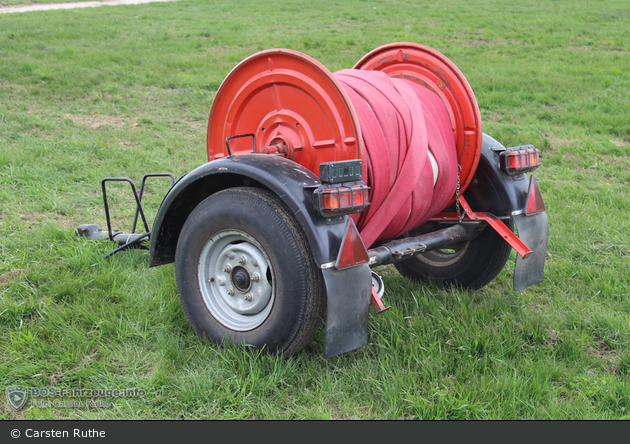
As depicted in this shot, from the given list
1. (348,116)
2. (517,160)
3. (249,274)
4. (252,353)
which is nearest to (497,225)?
(517,160)

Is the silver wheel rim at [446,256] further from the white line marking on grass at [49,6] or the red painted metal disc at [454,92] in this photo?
the white line marking on grass at [49,6]

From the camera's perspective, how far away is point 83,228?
173 inches

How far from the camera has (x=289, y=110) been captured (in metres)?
3.01

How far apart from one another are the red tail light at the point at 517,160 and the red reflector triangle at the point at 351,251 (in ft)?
4.68

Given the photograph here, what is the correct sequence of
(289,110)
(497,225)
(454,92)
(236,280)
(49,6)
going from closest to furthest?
(236,280) < (289,110) < (497,225) < (454,92) < (49,6)

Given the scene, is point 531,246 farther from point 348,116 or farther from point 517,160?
point 348,116

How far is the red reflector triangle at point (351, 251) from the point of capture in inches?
97.0

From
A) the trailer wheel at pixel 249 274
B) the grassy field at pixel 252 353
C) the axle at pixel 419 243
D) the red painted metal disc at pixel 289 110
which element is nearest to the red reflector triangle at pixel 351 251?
the trailer wheel at pixel 249 274

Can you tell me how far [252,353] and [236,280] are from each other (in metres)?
0.40

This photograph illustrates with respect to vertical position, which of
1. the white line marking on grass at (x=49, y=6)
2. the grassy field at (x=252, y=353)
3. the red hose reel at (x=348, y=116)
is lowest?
the grassy field at (x=252, y=353)

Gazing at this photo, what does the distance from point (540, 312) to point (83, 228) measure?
11.8 feet

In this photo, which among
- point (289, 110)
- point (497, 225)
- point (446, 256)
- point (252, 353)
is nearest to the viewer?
point (252, 353)

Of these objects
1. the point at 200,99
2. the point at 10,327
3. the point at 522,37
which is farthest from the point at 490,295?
the point at 522,37

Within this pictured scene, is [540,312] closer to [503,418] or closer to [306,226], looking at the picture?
[503,418]
